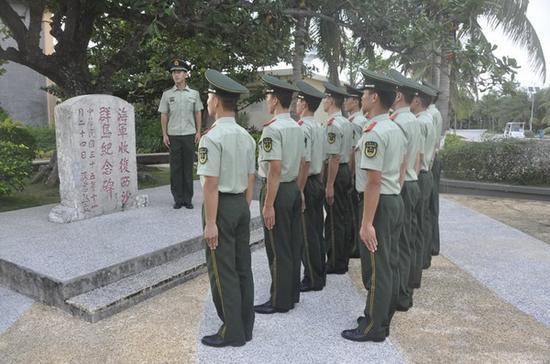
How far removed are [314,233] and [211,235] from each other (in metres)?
1.29

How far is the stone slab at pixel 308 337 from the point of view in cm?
280

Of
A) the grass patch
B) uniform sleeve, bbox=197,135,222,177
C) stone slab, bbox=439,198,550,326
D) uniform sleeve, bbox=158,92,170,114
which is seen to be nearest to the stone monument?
uniform sleeve, bbox=158,92,170,114

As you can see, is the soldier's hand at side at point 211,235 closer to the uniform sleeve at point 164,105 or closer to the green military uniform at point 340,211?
the green military uniform at point 340,211

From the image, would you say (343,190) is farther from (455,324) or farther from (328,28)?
(328,28)

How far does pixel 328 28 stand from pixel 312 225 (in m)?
7.64

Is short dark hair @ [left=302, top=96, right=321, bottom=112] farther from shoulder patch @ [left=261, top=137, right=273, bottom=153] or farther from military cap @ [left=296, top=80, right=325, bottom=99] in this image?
shoulder patch @ [left=261, top=137, right=273, bottom=153]

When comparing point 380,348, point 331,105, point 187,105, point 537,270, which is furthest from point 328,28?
point 380,348

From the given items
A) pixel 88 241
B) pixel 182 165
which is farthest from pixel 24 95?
pixel 88 241

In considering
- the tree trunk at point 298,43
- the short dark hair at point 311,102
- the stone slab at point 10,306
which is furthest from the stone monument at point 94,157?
the short dark hair at point 311,102

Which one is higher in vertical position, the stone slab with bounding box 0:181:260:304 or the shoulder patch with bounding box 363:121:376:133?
the shoulder patch with bounding box 363:121:376:133

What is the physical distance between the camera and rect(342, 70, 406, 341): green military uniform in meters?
2.81

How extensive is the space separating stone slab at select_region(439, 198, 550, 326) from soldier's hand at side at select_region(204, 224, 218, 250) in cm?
253

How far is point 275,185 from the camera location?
126 inches

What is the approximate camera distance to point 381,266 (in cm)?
296
